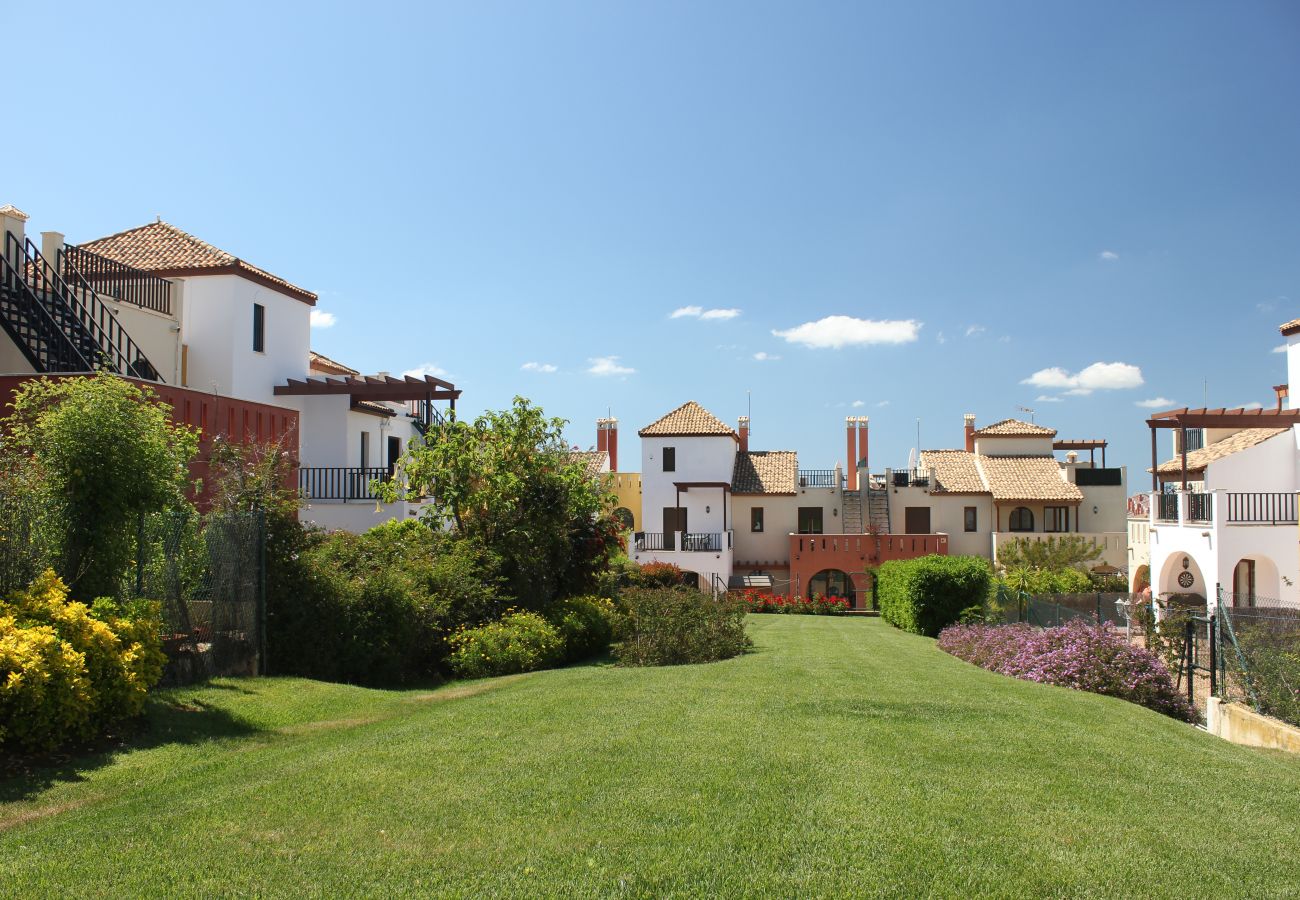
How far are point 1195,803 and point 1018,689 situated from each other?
519cm

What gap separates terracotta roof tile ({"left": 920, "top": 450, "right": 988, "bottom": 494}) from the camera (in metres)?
49.1

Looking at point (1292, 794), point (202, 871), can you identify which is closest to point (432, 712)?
point (202, 871)

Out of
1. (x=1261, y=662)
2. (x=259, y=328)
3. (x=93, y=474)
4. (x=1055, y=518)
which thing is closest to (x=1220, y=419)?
(x=1261, y=662)

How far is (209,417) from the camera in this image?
16.2 meters

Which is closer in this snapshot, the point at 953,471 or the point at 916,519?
the point at 916,519

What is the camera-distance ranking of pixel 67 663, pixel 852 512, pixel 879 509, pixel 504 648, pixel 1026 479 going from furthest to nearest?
pixel 879 509 → pixel 852 512 → pixel 1026 479 → pixel 504 648 → pixel 67 663

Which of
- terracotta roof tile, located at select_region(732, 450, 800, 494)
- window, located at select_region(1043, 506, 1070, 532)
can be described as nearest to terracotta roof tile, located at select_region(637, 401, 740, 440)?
terracotta roof tile, located at select_region(732, 450, 800, 494)

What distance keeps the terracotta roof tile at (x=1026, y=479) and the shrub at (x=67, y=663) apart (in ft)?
145

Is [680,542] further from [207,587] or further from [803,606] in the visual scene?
[207,587]

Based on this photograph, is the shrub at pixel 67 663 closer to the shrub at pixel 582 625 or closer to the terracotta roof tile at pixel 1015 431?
the shrub at pixel 582 625

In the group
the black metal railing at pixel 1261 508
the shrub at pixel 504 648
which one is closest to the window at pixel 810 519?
the black metal railing at pixel 1261 508

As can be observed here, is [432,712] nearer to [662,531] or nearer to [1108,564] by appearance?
[662,531]

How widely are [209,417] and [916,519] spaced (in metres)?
39.3

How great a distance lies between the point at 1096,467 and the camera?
50156mm
